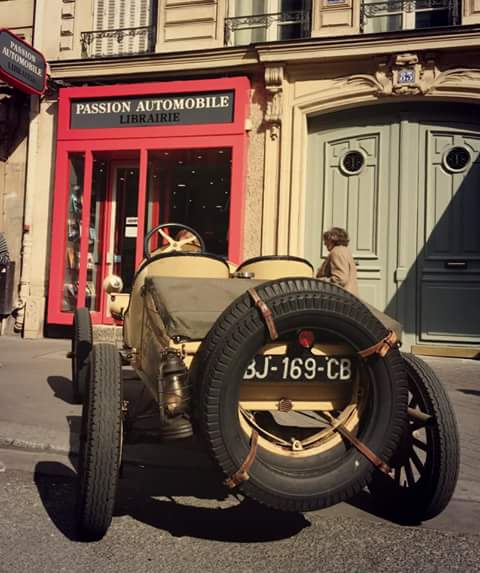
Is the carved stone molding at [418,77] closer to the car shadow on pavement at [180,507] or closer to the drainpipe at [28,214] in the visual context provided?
the drainpipe at [28,214]

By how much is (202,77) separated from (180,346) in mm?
7821

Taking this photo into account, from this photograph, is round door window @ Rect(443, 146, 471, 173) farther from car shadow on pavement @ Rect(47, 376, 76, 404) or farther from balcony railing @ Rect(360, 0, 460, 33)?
car shadow on pavement @ Rect(47, 376, 76, 404)

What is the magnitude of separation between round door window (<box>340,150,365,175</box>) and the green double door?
0.02 metres

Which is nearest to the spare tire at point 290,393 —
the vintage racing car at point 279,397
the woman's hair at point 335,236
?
the vintage racing car at point 279,397

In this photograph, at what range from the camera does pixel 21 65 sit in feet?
30.4

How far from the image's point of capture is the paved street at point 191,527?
2420mm

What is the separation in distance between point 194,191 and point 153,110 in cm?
153

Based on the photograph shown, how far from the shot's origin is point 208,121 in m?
9.09

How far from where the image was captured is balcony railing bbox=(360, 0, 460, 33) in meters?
8.44

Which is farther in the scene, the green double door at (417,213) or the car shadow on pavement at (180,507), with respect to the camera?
the green double door at (417,213)

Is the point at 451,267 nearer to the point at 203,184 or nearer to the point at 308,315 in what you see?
the point at 203,184

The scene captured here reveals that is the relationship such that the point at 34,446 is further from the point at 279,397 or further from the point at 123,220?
the point at 123,220

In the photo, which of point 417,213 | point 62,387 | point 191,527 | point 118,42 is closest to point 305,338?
point 191,527

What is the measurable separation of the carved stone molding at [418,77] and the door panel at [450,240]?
0.63 metres
